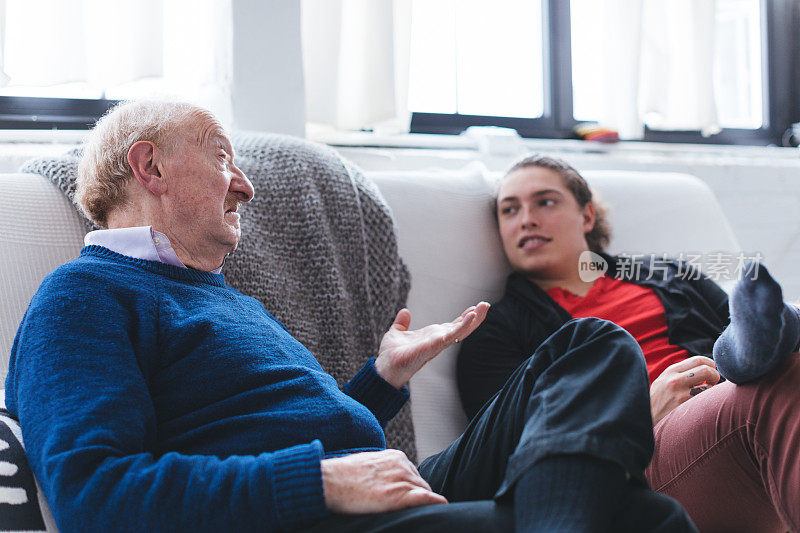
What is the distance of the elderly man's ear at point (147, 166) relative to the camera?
1071mm

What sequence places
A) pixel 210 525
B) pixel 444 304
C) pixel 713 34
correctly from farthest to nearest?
pixel 713 34 → pixel 444 304 → pixel 210 525

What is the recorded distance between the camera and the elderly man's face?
1.08m

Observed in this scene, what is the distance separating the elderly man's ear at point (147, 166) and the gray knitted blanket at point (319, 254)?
28 cm

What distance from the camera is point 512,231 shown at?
1762mm

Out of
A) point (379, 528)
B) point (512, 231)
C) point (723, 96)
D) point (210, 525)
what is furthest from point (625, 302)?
point (723, 96)

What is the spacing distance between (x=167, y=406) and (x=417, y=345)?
38 cm

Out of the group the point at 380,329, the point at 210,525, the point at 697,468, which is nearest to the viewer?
the point at 210,525

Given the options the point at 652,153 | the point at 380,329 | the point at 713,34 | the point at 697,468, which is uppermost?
the point at 713,34

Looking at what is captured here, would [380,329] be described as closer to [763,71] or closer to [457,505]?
[457,505]

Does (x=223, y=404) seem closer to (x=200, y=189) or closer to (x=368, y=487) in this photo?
(x=368, y=487)

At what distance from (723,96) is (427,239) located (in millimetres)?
2052

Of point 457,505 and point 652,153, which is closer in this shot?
point 457,505

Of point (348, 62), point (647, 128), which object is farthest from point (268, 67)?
point (647, 128)

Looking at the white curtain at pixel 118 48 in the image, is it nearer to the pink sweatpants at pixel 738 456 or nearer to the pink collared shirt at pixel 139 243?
the pink collared shirt at pixel 139 243
